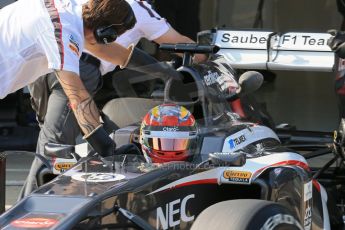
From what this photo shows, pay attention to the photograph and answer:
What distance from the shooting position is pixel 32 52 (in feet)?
13.1

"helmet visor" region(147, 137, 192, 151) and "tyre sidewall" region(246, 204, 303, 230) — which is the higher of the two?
"helmet visor" region(147, 137, 192, 151)

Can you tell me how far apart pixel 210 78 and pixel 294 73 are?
5466 mm

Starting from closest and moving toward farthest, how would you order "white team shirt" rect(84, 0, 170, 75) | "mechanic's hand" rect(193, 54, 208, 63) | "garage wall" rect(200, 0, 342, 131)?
"mechanic's hand" rect(193, 54, 208, 63) → "white team shirt" rect(84, 0, 170, 75) → "garage wall" rect(200, 0, 342, 131)

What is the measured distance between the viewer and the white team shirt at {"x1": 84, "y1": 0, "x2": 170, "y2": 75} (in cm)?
533

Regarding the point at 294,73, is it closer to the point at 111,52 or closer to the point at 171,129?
the point at 111,52

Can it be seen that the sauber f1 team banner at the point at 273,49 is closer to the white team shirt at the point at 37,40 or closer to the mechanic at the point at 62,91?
the mechanic at the point at 62,91

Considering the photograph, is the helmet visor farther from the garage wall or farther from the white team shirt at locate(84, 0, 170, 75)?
the garage wall

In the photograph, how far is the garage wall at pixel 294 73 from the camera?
9211 mm

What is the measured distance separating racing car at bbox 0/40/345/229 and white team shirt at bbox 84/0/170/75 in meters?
0.82

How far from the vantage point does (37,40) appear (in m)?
3.96

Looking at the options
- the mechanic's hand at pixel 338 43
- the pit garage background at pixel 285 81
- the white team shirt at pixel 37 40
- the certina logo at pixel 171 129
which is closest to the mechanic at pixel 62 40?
the white team shirt at pixel 37 40

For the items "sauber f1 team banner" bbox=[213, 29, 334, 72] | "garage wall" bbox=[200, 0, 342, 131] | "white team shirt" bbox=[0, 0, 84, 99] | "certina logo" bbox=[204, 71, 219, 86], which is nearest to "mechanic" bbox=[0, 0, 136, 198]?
"white team shirt" bbox=[0, 0, 84, 99]

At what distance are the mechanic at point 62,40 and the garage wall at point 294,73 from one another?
Answer: 210 inches

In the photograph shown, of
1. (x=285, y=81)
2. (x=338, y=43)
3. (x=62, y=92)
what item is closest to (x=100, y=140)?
(x=62, y=92)
